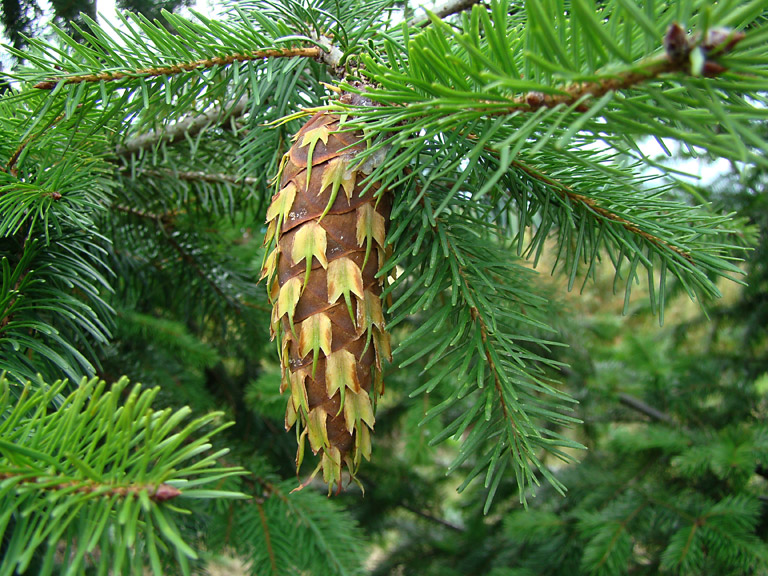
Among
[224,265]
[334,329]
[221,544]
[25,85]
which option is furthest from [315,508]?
A: [25,85]

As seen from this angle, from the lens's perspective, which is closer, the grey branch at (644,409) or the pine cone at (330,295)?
the pine cone at (330,295)

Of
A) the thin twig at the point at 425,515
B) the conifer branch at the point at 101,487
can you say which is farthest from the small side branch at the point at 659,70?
the thin twig at the point at 425,515

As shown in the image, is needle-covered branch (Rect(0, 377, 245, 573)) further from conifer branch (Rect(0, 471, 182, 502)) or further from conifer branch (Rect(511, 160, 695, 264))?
conifer branch (Rect(511, 160, 695, 264))

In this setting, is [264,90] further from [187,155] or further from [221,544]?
[221,544]

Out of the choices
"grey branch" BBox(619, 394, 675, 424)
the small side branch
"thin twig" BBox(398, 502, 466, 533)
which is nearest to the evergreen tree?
the small side branch

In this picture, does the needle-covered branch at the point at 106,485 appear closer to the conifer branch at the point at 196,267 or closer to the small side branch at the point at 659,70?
the small side branch at the point at 659,70

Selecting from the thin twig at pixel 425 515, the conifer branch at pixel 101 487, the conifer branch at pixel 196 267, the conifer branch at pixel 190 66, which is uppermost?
the conifer branch at pixel 190 66

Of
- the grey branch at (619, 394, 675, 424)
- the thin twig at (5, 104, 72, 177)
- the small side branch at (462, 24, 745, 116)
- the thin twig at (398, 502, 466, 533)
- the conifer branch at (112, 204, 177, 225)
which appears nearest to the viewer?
the small side branch at (462, 24, 745, 116)
